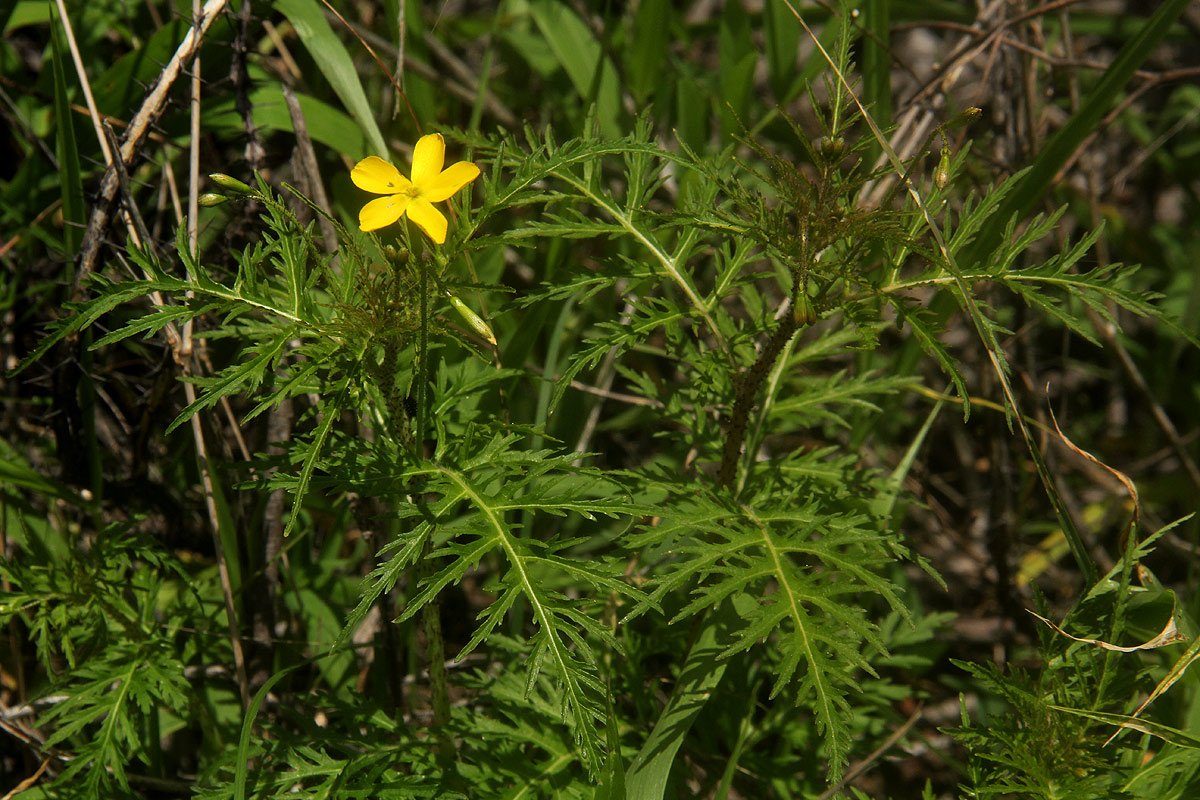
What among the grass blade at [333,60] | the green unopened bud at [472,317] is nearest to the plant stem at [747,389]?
the green unopened bud at [472,317]

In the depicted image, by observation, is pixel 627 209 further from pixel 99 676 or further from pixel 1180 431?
pixel 1180 431

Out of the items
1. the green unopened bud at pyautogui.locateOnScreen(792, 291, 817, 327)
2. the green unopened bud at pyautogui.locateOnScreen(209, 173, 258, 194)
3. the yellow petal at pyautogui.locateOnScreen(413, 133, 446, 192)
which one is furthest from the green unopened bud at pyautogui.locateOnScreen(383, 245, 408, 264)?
the green unopened bud at pyautogui.locateOnScreen(792, 291, 817, 327)

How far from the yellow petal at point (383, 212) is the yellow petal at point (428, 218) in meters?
0.02

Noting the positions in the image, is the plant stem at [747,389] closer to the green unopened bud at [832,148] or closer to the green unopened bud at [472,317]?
the green unopened bud at [832,148]

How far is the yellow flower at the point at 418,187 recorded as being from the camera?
4.53 ft

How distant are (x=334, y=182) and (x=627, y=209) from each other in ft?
4.12

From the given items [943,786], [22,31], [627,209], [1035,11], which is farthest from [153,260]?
[943,786]

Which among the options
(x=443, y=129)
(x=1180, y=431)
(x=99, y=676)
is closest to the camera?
(x=443, y=129)

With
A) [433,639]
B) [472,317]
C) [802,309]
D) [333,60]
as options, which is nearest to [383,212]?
[472,317]

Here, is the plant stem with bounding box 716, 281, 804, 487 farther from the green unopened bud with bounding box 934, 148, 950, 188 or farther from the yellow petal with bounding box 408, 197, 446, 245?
the yellow petal with bounding box 408, 197, 446, 245

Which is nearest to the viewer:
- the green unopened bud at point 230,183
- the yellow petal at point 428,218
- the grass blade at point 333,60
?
the yellow petal at point 428,218

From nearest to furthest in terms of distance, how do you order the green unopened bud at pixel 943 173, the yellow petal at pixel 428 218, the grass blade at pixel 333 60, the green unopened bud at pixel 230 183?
the yellow petal at pixel 428 218, the green unopened bud at pixel 230 183, the green unopened bud at pixel 943 173, the grass blade at pixel 333 60

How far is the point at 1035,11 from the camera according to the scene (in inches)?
104

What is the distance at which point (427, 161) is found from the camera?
1455 mm
